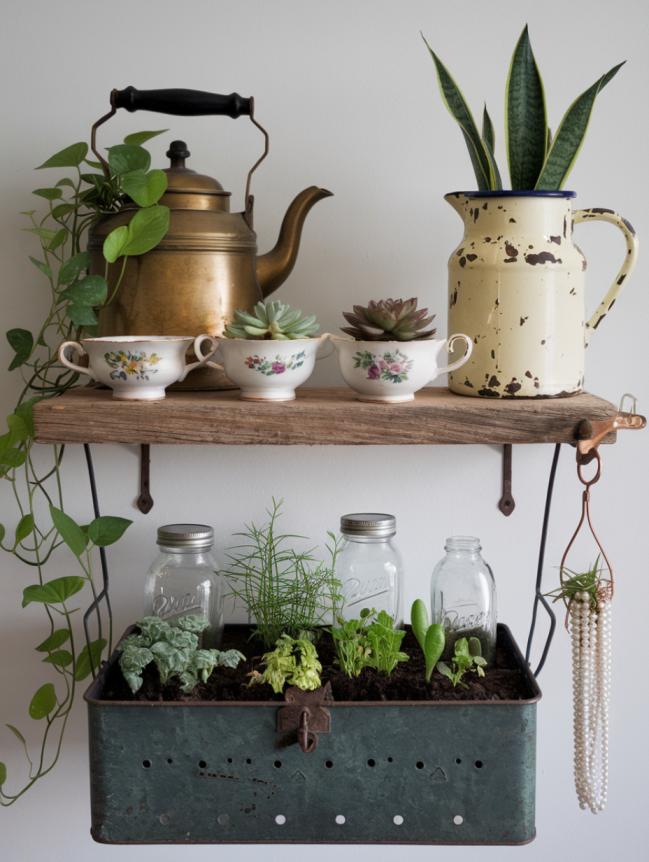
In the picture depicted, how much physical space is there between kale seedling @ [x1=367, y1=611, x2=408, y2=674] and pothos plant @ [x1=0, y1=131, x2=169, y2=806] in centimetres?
29

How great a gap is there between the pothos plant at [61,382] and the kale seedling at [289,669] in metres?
0.22

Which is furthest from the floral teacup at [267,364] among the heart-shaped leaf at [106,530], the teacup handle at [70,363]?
the heart-shaped leaf at [106,530]

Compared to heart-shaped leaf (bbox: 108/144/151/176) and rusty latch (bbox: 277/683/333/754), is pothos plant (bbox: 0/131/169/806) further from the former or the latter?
rusty latch (bbox: 277/683/333/754)

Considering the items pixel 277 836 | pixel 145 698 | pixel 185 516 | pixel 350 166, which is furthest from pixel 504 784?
pixel 350 166

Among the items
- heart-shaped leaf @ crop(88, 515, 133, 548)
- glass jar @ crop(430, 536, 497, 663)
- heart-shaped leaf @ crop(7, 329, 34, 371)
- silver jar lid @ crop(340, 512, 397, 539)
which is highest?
heart-shaped leaf @ crop(7, 329, 34, 371)

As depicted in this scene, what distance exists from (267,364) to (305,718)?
1.09 feet

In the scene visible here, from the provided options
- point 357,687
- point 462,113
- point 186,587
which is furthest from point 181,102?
point 357,687

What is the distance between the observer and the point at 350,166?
1.12 meters

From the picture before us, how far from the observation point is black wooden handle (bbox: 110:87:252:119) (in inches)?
38.5

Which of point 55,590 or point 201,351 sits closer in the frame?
point 201,351

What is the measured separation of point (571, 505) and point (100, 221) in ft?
2.07

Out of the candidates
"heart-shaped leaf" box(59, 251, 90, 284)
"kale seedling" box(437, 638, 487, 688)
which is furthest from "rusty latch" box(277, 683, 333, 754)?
"heart-shaped leaf" box(59, 251, 90, 284)

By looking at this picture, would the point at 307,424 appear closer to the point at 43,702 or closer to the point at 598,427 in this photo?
the point at 598,427

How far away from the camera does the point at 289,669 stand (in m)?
0.96
